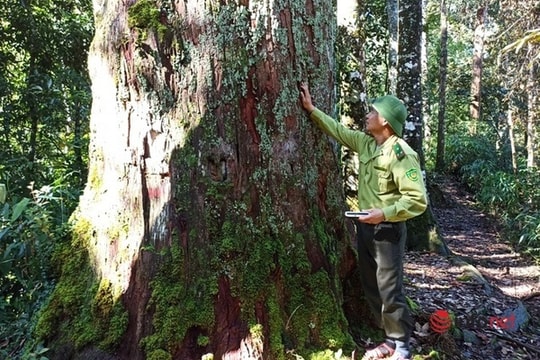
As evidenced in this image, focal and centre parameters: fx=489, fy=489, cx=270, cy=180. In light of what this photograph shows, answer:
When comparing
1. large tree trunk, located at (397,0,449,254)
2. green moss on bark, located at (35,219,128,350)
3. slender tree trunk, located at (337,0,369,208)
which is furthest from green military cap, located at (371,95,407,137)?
large tree trunk, located at (397,0,449,254)

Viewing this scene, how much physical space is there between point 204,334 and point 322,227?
3.57 feet

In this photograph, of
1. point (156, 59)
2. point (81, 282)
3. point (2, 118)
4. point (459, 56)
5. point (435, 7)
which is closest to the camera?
point (156, 59)

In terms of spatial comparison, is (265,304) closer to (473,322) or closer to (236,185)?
(236,185)

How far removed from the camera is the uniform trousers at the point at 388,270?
3340 millimetres

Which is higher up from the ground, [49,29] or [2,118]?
[49,29]

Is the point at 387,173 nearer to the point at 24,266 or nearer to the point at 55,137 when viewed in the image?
the point at 24,266

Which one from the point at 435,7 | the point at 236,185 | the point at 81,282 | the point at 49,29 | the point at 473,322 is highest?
the point at 435,7

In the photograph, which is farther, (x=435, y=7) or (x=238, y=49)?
(x=435, y=7)

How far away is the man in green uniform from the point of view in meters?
3.23

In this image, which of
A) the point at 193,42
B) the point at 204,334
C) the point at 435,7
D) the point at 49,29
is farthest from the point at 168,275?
the point at 435,7

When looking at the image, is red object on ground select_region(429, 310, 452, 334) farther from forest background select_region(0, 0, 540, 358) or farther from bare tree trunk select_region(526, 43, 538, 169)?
bare tree trunk select_region(526, 43, 538, 169)

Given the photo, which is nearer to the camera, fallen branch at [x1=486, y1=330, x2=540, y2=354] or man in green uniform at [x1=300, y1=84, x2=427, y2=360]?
man in green uniform at [x1=300, y1=84, x2=427, y2=360]

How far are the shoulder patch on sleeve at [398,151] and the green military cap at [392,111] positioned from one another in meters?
0.14

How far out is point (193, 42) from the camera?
297cm
